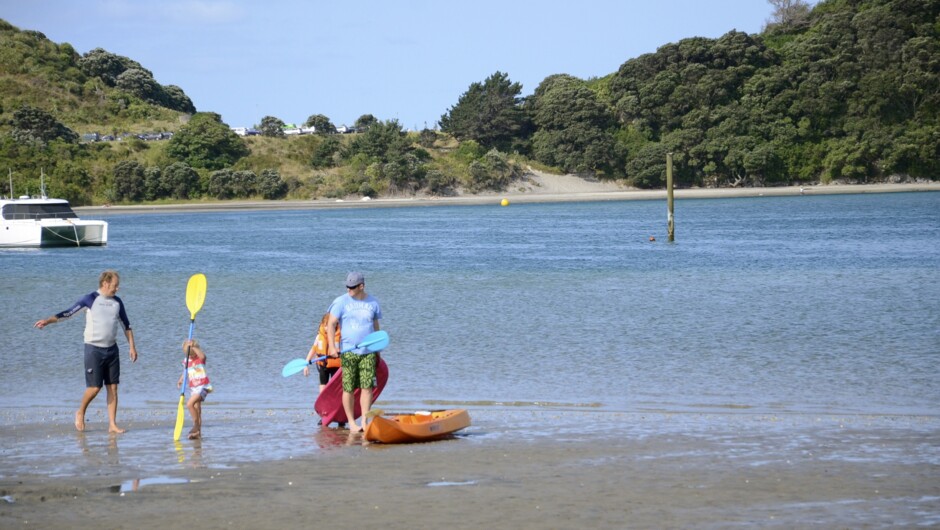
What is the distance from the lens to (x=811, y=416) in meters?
13.7

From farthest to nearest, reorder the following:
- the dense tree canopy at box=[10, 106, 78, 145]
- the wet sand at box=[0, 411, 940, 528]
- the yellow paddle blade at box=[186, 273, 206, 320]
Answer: the dense tree canopy at box=[10, 106, 78, 145], the yellow paddle blade at box=[186, 273, 206, 320], the wet sand at box=[0, 411, 940, 528]

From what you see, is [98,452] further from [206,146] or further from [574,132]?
[206,146]

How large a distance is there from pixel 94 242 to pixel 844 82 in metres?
76.6

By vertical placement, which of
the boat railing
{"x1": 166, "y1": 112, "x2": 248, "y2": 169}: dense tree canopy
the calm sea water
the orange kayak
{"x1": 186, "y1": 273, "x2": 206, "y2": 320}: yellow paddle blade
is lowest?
the calm sea water

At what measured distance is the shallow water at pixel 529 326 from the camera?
49.5ft

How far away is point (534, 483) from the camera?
1012 centimetres

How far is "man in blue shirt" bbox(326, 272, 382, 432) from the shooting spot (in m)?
12.1

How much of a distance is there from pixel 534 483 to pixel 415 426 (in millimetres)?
2236

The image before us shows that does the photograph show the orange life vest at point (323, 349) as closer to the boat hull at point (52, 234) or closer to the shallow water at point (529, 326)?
the shallow water at point (529, 326)

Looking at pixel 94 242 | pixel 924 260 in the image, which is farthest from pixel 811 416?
pixel 94 242

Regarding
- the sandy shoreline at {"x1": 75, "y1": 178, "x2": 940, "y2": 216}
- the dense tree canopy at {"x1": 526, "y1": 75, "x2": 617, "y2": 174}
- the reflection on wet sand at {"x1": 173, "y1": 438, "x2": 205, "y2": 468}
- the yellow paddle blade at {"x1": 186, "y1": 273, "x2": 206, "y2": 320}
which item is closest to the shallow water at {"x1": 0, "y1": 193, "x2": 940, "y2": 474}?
the reflection on wet sand at {"x1": 173, "y1": 438, "x2": 205, "y2": 468}

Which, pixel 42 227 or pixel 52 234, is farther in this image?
pixel 52 234

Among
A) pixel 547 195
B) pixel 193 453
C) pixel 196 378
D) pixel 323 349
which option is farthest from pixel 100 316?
pixel 547 195

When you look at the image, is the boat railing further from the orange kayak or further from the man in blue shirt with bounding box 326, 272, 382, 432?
the orange kayak
